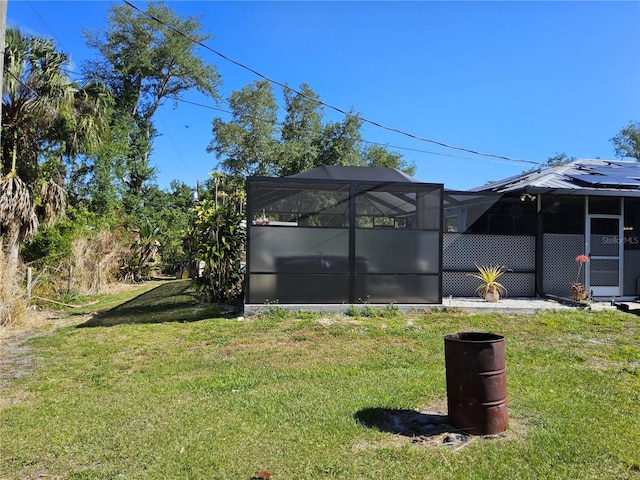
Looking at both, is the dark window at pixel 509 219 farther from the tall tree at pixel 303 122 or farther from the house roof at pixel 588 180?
the tall tree at pixel 303 122

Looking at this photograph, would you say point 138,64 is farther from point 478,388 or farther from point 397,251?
point 478,388

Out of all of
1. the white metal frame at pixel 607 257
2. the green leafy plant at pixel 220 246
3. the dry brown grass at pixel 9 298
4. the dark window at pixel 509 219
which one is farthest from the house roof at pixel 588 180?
the dry brown grass at pixel 9 298

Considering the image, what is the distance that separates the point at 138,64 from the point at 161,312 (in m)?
19.7

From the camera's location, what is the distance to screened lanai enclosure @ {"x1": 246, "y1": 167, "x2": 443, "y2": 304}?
363 inches

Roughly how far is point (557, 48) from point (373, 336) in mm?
9802

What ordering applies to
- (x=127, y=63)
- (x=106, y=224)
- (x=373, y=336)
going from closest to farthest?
1. (x=373, y=336)
2. (x=106, y=224)
3. (x=127, y=63)

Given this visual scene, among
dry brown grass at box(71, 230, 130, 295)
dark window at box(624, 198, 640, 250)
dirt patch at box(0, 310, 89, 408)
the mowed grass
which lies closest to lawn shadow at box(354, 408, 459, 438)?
the mowed grass

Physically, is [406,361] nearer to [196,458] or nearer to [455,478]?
[455,478]

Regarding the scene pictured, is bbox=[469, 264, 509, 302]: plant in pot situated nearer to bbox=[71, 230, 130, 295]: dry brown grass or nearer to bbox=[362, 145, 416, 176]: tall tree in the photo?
bbox=[71, 230, 130, 295]: dry brown grass

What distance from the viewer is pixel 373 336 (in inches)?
300

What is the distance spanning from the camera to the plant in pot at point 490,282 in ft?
33.3

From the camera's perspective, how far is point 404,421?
4027 millimetres

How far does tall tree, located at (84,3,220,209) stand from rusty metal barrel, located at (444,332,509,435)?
2274 cm

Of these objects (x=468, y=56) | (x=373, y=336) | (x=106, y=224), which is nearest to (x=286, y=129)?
(x=106, y=224)
